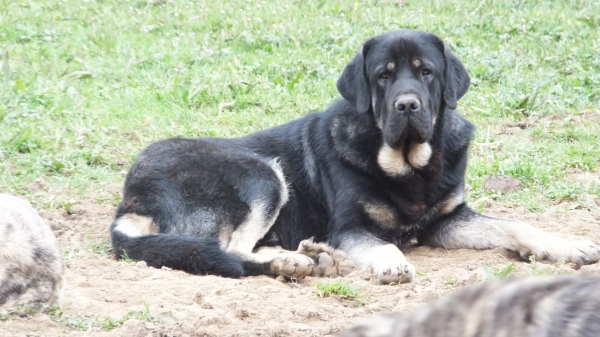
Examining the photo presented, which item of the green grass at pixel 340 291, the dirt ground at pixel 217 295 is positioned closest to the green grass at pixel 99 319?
the dirt ground at pixel 217 295

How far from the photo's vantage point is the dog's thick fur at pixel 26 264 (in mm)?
4262

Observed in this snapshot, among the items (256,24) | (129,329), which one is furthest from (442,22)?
(129,329)

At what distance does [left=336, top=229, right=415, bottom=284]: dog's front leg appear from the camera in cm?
566

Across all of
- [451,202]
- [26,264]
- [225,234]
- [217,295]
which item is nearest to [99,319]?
[26,264]

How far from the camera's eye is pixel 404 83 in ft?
20.8

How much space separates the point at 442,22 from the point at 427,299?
8501 millimetres

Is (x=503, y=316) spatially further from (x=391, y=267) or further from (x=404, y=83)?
(x=404, y=83)

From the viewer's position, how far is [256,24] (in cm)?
1248

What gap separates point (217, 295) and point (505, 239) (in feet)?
8.11

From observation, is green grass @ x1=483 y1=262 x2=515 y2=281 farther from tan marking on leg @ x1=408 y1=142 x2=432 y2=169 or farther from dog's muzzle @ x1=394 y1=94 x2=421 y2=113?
tan marking on leg @ x1=408 y1=142 x2=432 y2=169

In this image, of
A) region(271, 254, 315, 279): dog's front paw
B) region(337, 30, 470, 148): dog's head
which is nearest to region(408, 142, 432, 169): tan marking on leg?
region(337, 30, 470, 148): dog's head

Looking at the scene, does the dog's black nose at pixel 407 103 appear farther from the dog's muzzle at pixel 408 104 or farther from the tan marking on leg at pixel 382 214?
the tan marking on leg at pixel 382 214

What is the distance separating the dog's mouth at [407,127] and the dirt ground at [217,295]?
92 cm

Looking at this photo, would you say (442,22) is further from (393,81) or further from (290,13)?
(393,81)
